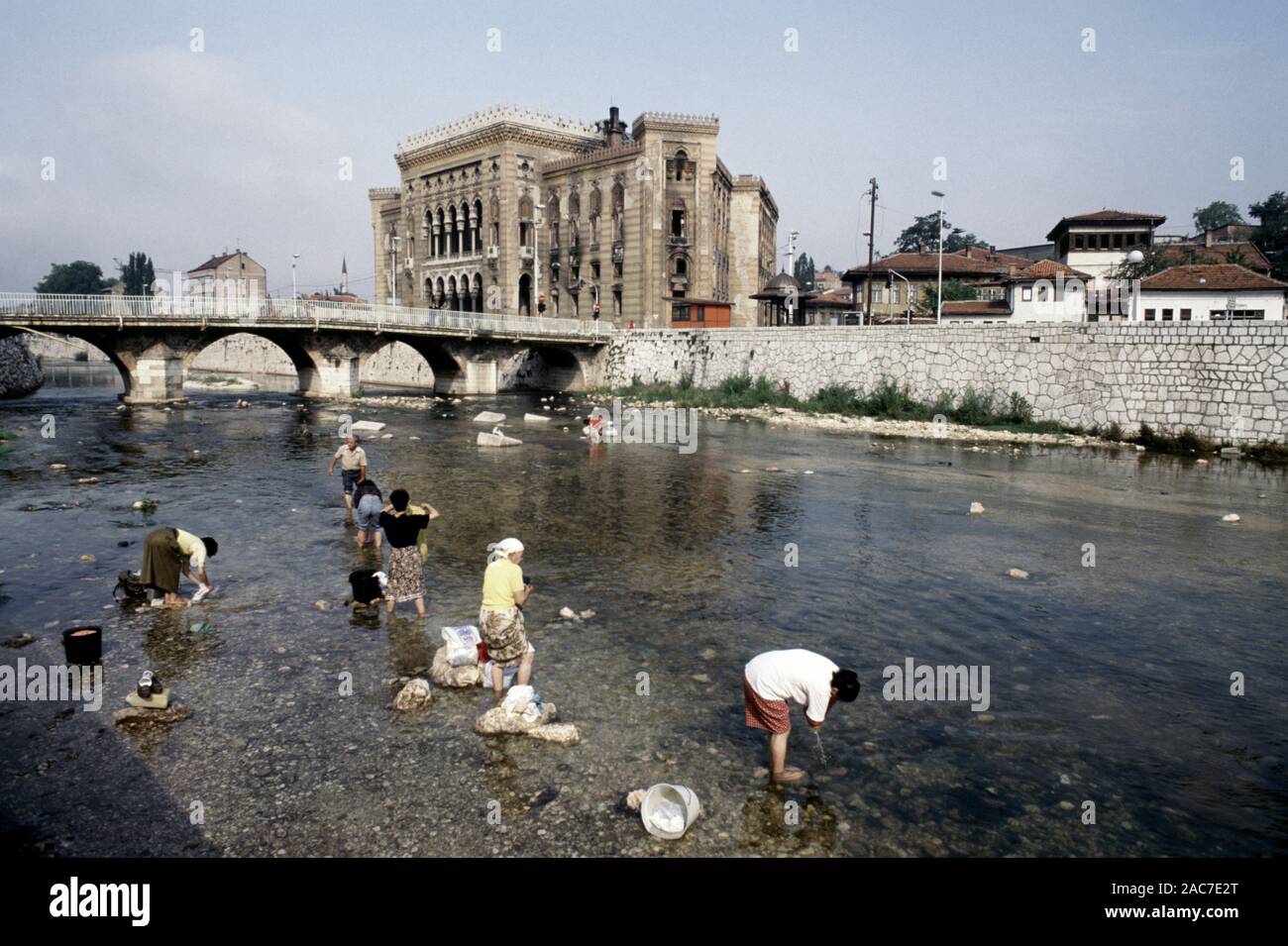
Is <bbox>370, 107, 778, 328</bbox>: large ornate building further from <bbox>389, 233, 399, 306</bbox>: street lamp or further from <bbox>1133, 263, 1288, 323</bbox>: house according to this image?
<bbox>1133, 263, 1288, 323</bbox>: house

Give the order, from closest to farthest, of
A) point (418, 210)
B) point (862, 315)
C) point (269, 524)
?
point (269, 524)
point (862, 315)
point (418, 210)

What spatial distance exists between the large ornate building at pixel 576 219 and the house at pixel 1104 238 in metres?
24.9

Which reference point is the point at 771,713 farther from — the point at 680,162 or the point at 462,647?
the point at 680,162

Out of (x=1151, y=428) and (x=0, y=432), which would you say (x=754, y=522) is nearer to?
(x=1151, y=428)

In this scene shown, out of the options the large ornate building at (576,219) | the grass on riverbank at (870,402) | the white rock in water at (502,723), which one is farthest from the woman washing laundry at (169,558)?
the large ornate building at (576,219)

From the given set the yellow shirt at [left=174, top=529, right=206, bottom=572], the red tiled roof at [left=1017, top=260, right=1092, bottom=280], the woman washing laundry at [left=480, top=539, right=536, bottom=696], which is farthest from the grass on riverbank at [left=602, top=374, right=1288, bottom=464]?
the yellow shirt at [left=174, top=529, right=206, bottom=572]

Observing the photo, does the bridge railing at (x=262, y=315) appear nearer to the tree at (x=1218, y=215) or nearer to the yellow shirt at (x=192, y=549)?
the yellow shirt at (x=192, y=549)

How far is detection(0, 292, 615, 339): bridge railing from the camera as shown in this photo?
36.0m

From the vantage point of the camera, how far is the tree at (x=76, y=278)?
136m

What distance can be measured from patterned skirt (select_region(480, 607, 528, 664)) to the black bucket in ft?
13.2
